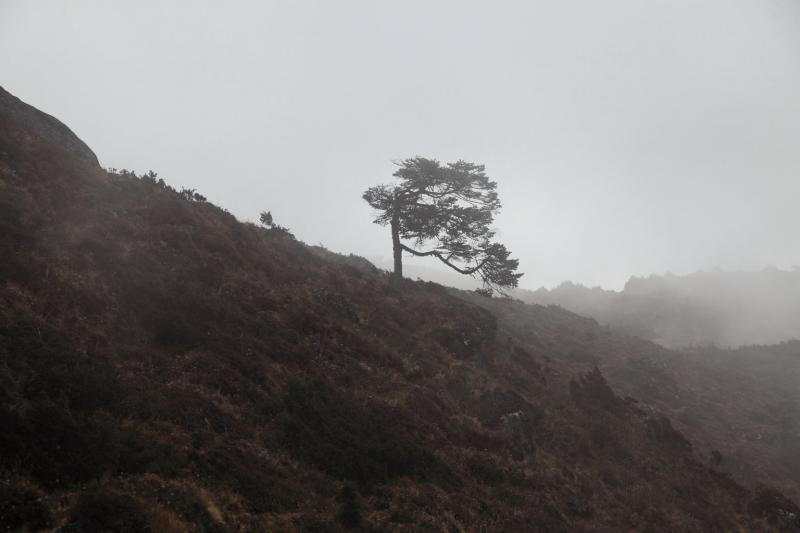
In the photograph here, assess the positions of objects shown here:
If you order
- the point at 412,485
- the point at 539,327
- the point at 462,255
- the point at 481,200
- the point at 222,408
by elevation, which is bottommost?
the point at 412,485

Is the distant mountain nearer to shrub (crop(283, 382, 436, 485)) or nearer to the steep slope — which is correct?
the steep slope

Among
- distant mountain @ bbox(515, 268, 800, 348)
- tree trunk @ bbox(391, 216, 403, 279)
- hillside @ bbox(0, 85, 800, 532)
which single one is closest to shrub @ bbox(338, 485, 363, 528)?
hillside @ bbox(0, 85, 800, 532)

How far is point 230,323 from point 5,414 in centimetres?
671

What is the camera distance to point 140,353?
36.6ft

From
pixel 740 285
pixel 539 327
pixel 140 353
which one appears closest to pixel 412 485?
pixel 140 353

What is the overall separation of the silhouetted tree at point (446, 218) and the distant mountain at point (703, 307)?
18.2 meters

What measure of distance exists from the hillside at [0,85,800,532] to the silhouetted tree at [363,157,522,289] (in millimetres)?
6304

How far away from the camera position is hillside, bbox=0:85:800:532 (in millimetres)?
7980

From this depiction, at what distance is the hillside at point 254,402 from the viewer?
26.2 ft

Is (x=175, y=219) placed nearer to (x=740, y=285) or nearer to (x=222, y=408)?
(x=222, y=408)

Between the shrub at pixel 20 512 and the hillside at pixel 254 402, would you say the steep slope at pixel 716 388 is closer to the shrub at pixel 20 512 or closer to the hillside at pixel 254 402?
the hillside at pixel 254 402

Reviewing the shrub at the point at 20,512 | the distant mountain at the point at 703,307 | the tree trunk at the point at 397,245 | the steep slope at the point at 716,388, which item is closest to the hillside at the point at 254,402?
the shrub at the point at 20,512

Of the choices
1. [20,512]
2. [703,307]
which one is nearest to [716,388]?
[703,307]

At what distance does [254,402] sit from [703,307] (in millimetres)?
50463
